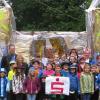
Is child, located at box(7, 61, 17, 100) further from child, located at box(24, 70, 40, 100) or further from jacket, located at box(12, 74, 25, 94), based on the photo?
child, located at box(24, 70, 40, 100)

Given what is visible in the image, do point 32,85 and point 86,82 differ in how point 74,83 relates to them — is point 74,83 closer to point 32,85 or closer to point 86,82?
point 86,82

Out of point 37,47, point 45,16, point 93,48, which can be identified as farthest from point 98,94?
point 45,16

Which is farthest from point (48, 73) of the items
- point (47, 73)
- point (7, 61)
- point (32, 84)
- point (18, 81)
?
point (7, 61)

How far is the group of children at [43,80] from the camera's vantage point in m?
12.3

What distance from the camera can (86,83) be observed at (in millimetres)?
12258

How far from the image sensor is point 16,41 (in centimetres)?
1562

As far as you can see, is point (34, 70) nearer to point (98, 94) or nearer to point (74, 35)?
point (98, 94)

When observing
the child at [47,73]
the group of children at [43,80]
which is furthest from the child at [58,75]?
the child at [47,73]

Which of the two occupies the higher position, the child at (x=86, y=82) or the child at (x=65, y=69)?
Result: the child at (x=65, y=69)

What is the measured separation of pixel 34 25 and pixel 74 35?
54.7 ft

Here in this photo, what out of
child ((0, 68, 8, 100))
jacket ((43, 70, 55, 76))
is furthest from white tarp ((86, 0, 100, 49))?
child ((0, 68, 8, 100))

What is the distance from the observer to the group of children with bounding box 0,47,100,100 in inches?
484

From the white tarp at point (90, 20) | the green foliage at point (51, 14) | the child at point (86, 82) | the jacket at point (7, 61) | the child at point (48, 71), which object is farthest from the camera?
the green foliage at point (51, 14)

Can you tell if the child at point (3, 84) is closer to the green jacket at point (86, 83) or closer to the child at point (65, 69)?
the child at point (65, 69)
